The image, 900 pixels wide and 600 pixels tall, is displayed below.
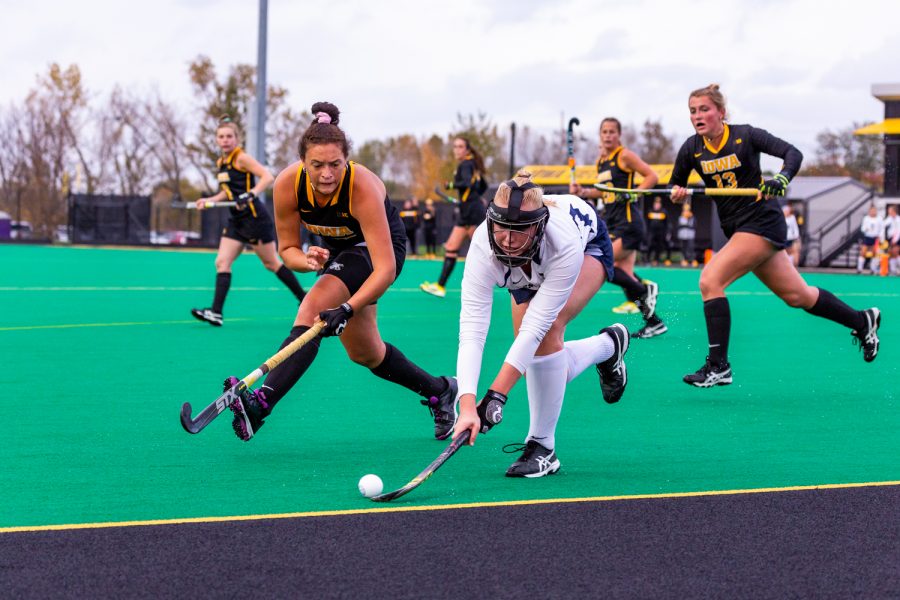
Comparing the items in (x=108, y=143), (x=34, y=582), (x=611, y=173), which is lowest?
(x=34, y=582)

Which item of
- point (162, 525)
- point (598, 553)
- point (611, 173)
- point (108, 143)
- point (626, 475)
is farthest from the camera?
point (108, 143)

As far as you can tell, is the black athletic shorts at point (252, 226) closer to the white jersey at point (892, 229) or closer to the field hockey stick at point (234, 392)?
the field hockey stick at point (234, 392)

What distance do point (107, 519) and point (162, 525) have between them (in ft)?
0.82

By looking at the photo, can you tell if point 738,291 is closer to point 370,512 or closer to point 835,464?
point 835,464

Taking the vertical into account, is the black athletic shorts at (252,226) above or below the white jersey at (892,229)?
below

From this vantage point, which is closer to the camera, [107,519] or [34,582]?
[34,582]

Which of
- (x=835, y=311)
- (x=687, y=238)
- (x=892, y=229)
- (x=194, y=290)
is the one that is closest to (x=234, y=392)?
(x=835, y=311)

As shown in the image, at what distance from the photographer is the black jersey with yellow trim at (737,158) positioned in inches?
333

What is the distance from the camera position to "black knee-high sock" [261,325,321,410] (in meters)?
5.87

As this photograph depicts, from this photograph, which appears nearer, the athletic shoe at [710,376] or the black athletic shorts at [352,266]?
the black athletic shorts at [352,266]

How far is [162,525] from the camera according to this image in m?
4.63

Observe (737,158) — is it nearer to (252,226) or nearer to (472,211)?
(252,226)

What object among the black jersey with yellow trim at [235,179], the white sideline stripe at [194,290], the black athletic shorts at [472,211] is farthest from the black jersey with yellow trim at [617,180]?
the white sideline stripe at [194,290]

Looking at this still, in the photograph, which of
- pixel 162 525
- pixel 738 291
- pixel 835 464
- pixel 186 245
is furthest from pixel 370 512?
pixel 186 245
